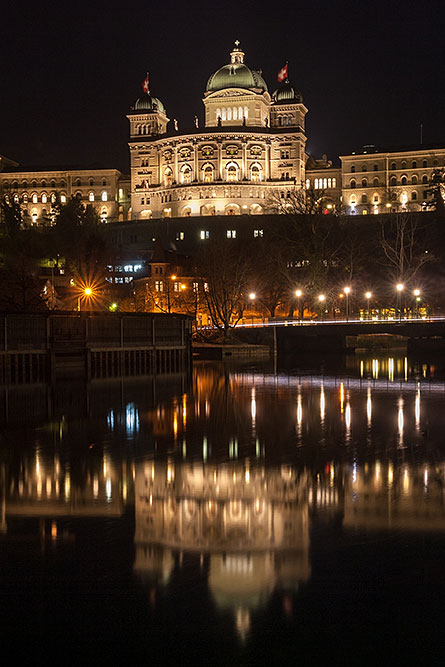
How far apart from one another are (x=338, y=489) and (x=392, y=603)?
6.44 metres

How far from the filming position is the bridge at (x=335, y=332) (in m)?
69.9

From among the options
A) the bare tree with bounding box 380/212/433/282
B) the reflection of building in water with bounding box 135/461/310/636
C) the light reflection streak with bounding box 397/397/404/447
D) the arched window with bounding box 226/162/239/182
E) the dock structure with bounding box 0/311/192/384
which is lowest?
the reflection of building in water with bounding box 135/461/310/636

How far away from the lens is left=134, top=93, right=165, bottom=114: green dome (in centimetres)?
19038

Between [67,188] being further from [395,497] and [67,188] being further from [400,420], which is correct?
[395,497]

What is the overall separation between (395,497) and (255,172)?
6323 inches

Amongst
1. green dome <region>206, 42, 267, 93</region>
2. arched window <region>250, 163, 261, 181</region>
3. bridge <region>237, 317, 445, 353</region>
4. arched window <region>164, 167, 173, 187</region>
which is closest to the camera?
bridge <region>237, 317, 445, 353</region>

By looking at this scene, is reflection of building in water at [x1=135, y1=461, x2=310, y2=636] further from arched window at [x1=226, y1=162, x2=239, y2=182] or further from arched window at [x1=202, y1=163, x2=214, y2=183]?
arched window at [x1=226, y1=162, x2=239, y2=182]

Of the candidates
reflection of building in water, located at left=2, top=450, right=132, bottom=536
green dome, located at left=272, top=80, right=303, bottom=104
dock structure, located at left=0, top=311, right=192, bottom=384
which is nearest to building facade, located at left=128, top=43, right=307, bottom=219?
green dome, located at left=272, top=80, right=303, bottom=104

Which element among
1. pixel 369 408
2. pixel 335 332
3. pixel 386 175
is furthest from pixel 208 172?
pixel 369 408

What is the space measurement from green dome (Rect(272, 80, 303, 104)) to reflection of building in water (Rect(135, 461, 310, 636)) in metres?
175

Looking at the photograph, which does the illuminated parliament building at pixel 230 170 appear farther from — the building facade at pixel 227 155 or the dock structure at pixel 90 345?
the dock structure at pixel 90 345

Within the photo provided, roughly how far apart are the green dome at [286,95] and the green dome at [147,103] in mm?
28501

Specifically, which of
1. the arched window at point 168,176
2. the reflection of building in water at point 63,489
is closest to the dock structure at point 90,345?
the reflection of building in water at point 63,489

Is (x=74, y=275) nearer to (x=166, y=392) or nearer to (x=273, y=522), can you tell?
(x=166, y=392)
